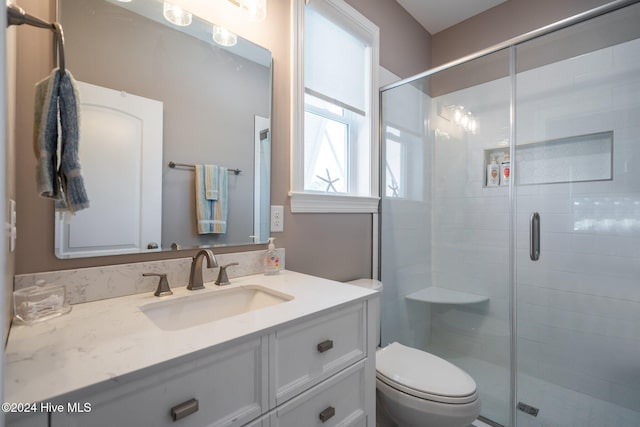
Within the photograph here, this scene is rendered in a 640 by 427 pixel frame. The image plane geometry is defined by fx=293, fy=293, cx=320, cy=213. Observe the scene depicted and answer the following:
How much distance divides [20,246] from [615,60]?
277 centimetres

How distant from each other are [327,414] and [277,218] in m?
0.83

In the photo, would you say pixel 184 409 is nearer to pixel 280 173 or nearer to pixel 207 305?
pixel 207 305

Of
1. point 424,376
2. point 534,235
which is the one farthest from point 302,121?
point 534,235

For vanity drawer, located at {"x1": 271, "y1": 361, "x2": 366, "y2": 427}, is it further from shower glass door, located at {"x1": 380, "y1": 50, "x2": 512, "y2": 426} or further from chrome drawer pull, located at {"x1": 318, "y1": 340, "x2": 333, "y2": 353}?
shower glass door, located at {"x1": 380, "y1": 50, "x2": 512, "y2": 426}

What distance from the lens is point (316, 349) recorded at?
0.86 meters

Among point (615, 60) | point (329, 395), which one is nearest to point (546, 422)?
point (329, 395)

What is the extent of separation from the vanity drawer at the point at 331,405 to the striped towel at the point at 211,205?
2.34 feet

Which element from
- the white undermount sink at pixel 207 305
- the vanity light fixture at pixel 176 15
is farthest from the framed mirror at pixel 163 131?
the white undermount sink at pixel 207 305

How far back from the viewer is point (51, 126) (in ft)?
2.09

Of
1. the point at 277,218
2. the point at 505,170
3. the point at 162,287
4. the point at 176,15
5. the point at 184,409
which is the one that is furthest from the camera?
the point at 505,170

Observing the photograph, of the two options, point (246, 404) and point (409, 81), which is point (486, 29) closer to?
point (409, 81)

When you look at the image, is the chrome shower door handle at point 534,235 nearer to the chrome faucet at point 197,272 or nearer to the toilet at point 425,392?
the toilet at point 425,392

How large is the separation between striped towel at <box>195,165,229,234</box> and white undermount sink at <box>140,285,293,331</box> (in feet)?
0.90

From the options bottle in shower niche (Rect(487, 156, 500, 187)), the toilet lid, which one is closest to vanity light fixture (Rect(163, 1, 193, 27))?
the toilet lid
